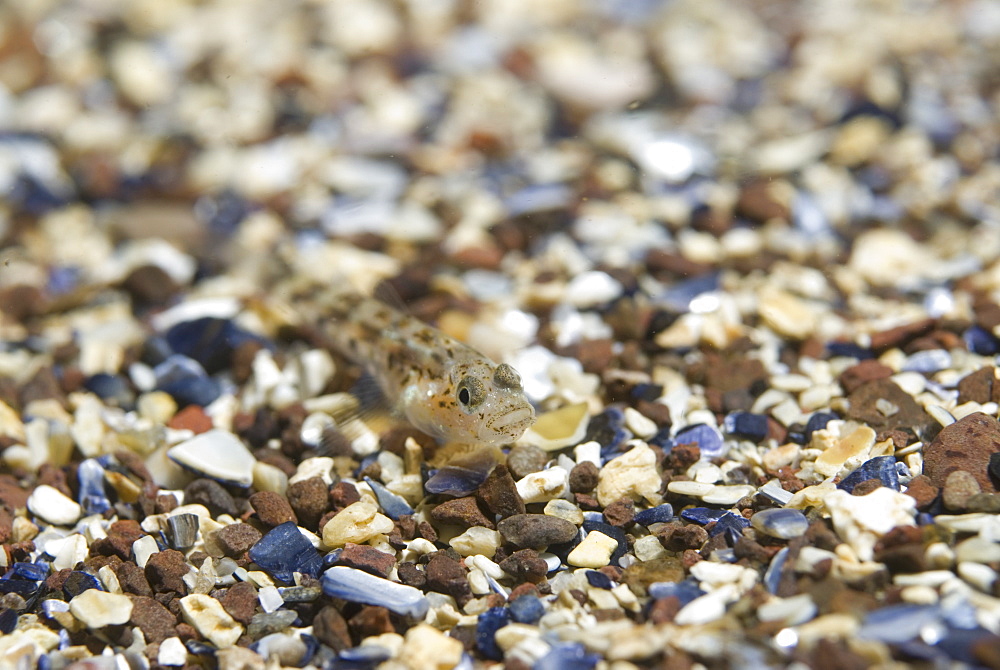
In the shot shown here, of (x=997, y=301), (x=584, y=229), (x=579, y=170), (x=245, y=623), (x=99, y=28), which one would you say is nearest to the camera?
(x=245, y=623)

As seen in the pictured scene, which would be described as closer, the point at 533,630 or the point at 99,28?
the point at 533,630

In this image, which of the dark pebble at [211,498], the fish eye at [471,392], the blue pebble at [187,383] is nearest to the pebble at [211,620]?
the dark pebble at [211,498]

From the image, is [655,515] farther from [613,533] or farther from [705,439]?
[705,439]

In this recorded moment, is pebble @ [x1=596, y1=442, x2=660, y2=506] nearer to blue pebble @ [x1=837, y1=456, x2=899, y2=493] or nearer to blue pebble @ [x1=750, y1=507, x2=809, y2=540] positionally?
blue pebble @ [x1=750, y1=507, x2=809, y2=540]

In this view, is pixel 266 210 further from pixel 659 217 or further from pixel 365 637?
pixel 365 637

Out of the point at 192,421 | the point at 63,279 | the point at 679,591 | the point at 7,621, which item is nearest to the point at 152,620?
the point at 7,621

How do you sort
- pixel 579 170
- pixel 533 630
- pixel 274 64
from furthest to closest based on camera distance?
pixel 274 64
pixel 579 170
pixel 533 630

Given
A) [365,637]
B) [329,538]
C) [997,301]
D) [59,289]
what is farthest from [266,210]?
[997,301]
